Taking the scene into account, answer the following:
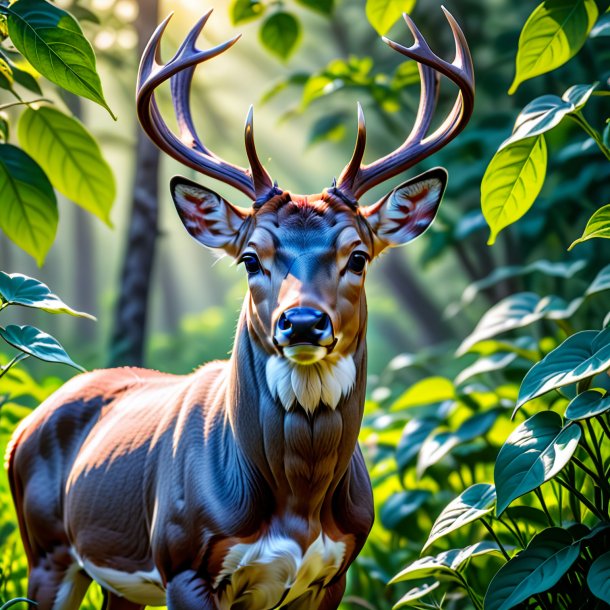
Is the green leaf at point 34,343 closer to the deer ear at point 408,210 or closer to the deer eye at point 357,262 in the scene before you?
the deer eye at point 357,262

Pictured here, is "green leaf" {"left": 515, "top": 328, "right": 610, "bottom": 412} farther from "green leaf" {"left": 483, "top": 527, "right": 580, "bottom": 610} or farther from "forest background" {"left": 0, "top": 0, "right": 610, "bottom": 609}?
"green leaf" {"left": 483, "top": 527, "right": 580, "bottom": 610}

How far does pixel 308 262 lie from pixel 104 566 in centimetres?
101

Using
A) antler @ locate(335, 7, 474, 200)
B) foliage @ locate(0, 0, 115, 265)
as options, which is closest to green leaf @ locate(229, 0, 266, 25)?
foliage @ locate(0, 0, 115, 265)

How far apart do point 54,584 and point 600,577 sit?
4.86ft

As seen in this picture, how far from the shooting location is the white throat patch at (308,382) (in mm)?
2156

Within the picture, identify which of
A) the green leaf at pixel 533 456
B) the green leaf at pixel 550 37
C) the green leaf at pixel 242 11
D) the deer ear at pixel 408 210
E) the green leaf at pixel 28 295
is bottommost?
the green leaf at pixel 533 456

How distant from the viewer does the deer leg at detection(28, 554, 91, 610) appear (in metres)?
2.65

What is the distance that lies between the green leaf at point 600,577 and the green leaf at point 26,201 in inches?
65.7

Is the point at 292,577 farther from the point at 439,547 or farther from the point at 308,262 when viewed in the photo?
the point at 439,547

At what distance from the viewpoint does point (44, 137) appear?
281 cm

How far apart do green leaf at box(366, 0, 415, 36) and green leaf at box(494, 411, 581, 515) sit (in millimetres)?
1415

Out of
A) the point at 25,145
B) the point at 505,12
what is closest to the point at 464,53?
the point at 25,145

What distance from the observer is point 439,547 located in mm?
3750

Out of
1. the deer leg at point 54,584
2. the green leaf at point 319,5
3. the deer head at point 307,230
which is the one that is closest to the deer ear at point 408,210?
the deer head at point 307,230
